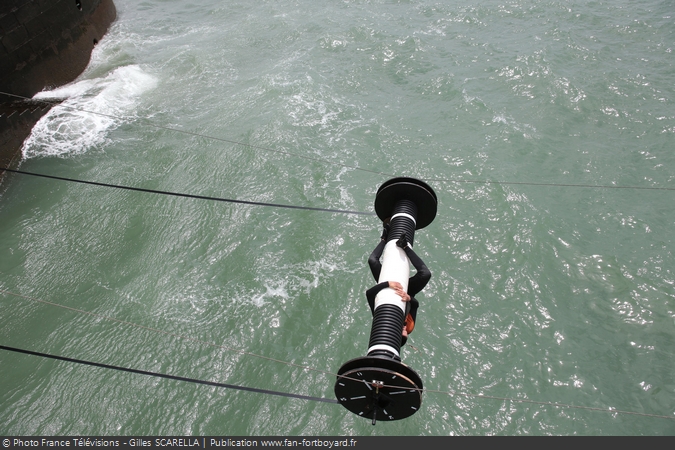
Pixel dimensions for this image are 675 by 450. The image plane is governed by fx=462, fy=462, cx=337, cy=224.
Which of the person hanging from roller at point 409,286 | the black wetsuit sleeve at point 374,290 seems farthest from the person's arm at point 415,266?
the black wetsuit sleeve at point 374,290

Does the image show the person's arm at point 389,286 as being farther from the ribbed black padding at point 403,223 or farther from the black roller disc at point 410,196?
the black roller disc at point 410,196

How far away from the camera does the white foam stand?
13.9m

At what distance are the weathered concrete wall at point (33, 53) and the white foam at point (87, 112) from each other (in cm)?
34

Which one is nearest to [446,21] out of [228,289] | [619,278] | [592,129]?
[592,129]

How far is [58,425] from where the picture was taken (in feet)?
25.1

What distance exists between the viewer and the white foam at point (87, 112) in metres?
13.9

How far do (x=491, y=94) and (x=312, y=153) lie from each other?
6144 mm

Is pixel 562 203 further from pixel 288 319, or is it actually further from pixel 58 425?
pixel 58 425

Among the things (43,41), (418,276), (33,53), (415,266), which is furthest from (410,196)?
(43,41)

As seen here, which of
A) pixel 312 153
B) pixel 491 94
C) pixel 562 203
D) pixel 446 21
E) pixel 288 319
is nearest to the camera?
pixel 288 319

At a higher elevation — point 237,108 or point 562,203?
point 237,108

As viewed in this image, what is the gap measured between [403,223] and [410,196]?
47cm

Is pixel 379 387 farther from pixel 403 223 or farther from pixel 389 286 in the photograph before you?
pixel 403 223

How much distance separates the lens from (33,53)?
1505 cm
